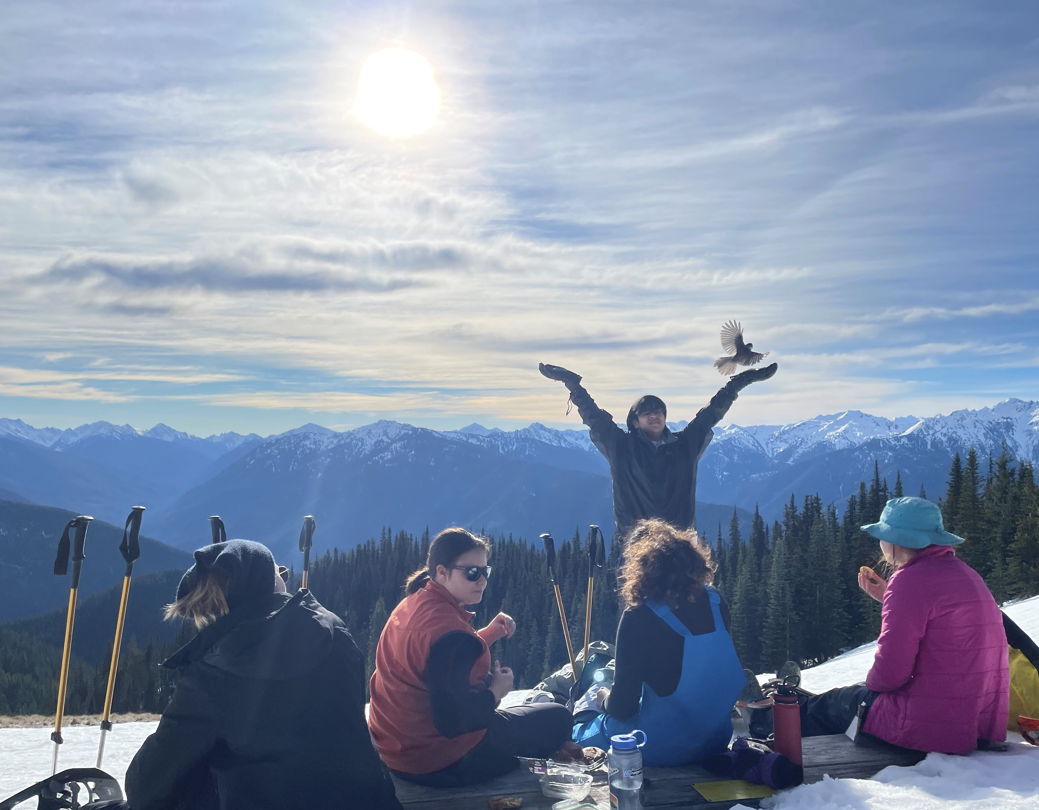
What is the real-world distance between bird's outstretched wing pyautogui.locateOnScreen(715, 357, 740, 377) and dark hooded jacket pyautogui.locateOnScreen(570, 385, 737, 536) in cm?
31

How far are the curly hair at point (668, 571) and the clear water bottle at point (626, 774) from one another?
3.43 feet

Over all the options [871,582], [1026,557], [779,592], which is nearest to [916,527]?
[871,582]

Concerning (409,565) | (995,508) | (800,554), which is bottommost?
(409,565)

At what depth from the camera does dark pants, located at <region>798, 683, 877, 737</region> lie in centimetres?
625

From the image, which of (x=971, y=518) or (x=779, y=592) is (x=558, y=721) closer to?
(x=971, y=518)

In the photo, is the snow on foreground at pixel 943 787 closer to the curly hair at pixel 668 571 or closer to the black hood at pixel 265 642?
the curly hair at pixel 668 571

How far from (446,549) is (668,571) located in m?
1.64

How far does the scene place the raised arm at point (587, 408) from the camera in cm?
939

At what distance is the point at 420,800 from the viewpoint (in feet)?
16.8

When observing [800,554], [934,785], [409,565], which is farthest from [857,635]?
[409,565]

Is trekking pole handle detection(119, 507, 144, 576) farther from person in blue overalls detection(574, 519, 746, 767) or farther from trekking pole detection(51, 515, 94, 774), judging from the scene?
person in blue overalls detection(574, 519, 746, 767)

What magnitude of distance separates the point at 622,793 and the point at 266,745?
2214 millimetres

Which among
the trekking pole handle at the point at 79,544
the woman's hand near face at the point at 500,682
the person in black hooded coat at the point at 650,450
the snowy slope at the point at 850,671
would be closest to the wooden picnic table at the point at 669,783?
the woman's hand near face at the point at 500,682

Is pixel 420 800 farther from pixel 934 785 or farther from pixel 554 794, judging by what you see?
pixel 934 785
